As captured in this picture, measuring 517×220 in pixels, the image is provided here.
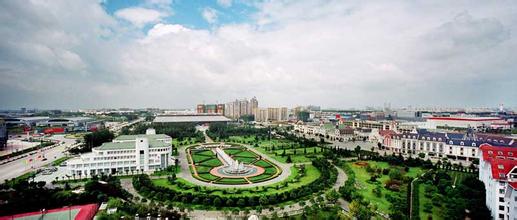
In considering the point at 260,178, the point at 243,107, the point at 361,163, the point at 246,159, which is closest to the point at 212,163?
the point at 246,159

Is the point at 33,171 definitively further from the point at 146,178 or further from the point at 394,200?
the point at 394,200

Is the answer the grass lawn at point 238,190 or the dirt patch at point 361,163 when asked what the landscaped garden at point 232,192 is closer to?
the grass lawn at point 238,190

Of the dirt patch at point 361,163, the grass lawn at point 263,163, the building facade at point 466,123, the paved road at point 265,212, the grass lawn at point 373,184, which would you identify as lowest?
the paved road at point 265,212

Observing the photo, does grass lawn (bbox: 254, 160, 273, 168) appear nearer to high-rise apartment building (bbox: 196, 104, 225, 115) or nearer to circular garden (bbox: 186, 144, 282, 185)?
circular garden (bbox: 186, 144, 282, 185)

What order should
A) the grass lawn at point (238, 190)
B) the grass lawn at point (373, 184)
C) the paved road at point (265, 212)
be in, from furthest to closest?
the grass lawn at point (238, 190) < the grass lawn at point (373, 184) < the paved road at point (265, 212)

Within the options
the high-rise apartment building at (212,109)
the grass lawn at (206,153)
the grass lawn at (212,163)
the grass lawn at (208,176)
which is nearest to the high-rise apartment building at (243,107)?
the high-rise apartment building at (212,109)

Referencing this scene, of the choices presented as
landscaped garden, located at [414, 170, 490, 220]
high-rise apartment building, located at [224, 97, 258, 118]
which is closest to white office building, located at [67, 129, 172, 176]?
landscaped garden, located at [414, 170, 490, 220]
